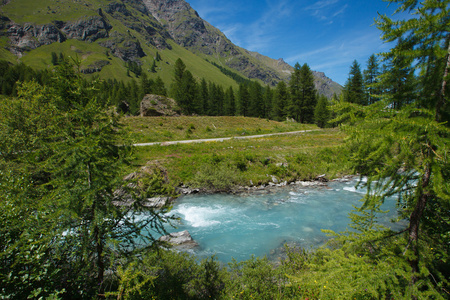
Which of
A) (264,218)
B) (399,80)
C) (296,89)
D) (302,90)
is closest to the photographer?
(399,80)

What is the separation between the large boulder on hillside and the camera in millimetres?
40750

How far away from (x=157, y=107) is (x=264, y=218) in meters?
36.3

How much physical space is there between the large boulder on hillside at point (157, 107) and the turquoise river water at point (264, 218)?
29774 millimetres

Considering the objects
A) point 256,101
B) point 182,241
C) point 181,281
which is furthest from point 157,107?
point 256,101

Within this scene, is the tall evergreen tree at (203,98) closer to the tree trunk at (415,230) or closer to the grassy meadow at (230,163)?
the grassy meadow at (230,163)

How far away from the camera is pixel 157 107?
4191 centimetres

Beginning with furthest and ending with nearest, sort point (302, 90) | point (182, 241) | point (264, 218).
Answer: point (302, 90) → point (264, 218) → point (182, 241)

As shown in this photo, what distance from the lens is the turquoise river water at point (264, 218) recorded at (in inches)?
387

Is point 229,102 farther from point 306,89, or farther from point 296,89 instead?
point 306,89

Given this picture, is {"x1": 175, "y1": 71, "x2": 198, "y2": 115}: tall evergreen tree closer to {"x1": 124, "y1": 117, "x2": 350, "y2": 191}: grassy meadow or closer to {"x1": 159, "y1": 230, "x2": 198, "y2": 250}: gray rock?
{"x1": 124, "y1": 117, "x2": 350, "y2": 191}: grassy meadow

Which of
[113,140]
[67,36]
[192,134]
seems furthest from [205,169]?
[67,36]

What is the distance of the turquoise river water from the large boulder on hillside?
29774 mm

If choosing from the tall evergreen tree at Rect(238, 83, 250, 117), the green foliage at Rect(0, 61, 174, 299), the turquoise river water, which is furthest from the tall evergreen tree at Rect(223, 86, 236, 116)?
the green foliage at Rect(0, 61, 174, 299)

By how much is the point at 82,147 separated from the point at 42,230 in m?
1.60
